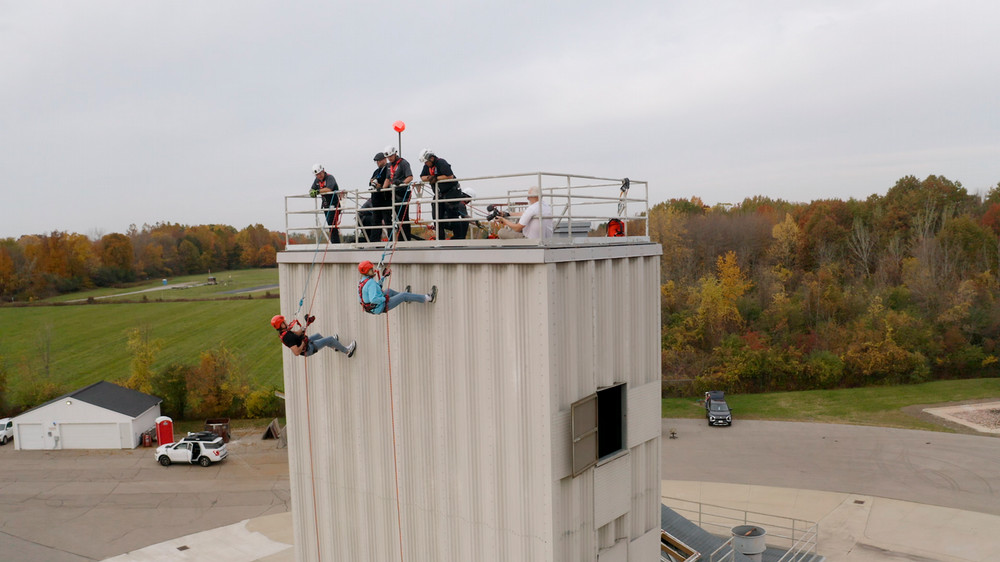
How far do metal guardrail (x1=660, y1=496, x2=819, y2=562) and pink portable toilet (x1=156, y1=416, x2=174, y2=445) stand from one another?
2546 cm

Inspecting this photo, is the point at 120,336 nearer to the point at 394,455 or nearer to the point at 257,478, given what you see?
the point at 257,478

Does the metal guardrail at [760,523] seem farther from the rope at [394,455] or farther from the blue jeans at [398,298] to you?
the blue jeans at [398,298]

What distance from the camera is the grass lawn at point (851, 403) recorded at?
3734 cm

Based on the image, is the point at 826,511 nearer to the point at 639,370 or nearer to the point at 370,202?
the point at 639,370

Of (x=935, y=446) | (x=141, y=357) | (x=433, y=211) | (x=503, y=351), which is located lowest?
(x=935, y=446)

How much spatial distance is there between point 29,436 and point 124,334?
87.5 ft

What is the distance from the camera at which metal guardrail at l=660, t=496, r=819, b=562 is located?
69.7ft

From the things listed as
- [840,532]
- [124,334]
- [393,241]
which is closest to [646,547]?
[393,241]

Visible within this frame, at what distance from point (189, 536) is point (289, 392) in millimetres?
14466

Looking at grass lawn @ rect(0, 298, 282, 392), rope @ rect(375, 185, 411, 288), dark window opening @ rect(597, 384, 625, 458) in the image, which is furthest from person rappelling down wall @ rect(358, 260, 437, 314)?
grass lawn @ rect(0, 298, 282, 392)

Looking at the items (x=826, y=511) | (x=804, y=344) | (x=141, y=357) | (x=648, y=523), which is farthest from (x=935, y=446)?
(x=141, y=357)


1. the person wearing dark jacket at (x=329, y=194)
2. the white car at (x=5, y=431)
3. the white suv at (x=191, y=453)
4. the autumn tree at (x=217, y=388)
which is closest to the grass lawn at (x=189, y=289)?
the autumn tree at (x=217, y=388)

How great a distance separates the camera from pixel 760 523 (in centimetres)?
2342

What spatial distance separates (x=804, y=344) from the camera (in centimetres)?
4962
